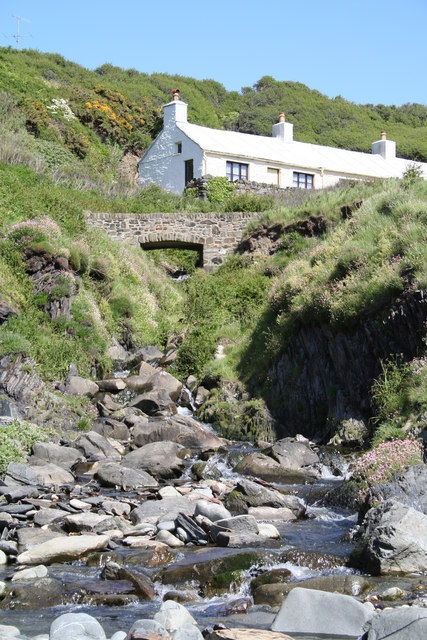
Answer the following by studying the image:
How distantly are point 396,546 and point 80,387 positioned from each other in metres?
11.8

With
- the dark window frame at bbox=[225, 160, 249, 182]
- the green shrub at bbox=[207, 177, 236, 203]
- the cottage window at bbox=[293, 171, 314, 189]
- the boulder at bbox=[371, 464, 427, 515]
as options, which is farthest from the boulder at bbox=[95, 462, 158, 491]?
the cottage window at bbox=[293, 171, 314, 189]

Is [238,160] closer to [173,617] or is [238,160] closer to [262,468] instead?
[262,468]

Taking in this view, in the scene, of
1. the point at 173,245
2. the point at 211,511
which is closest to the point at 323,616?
the point at 211,511

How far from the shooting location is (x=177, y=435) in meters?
16.7

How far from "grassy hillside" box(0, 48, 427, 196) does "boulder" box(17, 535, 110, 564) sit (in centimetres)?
2294

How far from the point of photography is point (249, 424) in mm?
18781

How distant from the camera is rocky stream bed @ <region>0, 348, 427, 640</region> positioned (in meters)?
6.98

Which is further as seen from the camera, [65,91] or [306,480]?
[65,91]

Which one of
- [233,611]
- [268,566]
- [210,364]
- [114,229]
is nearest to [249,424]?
[210,364]

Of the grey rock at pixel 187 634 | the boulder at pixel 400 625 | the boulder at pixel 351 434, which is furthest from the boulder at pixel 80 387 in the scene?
the boulder at pixel 400 625

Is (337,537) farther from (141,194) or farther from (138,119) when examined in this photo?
(138,119)

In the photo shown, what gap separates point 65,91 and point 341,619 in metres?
44.8

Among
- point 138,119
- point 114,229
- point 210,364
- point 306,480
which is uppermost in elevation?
point 138,119

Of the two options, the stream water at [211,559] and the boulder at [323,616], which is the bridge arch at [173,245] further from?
the boulder at [323,616]
